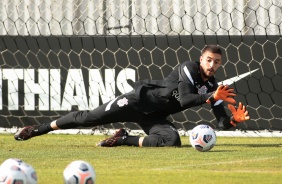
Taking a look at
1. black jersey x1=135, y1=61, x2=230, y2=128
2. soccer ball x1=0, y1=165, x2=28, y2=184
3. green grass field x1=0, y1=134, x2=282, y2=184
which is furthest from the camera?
black jersey x1=135, y1=61, x2=230, y2=128

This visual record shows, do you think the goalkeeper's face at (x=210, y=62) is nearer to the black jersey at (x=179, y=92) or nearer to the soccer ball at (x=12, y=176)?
the black jersey at (x=179, y=92)

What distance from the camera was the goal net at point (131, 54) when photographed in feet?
43.9

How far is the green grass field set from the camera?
7.30 meters

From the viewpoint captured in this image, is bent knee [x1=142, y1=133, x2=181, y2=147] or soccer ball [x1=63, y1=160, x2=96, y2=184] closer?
soccer ball [x1=63, y1=160, x2=96, y2=184]

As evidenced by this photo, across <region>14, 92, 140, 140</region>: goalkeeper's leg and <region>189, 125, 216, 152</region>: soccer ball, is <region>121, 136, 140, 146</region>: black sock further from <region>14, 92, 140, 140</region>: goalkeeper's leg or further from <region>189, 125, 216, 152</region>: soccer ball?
<region>189, 125, 216, 152</region>: soccer ball

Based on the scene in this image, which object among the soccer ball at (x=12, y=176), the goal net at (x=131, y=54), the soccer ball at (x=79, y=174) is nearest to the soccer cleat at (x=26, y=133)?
the goal net at (x=131, y=54)

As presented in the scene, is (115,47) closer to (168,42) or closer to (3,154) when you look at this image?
(168,42)

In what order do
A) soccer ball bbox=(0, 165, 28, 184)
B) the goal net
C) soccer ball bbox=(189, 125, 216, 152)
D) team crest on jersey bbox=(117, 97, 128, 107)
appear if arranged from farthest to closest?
the goal net
team crest on jersey bbox=(117, 97, 128, 107)
soccer ball bbox=(189, 125, 216, 152)
soccer ball bbox=(0, 165, 28, 184)

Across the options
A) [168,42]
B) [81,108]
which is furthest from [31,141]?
[168,42]

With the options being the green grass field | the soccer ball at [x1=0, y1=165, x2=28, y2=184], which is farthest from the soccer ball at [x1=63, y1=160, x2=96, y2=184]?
the green grass field

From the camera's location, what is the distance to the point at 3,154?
32.1 feet

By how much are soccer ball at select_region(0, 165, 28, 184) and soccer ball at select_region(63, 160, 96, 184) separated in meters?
0.40

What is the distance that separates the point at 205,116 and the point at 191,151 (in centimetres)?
351

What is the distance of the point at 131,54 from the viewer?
1384 cm
